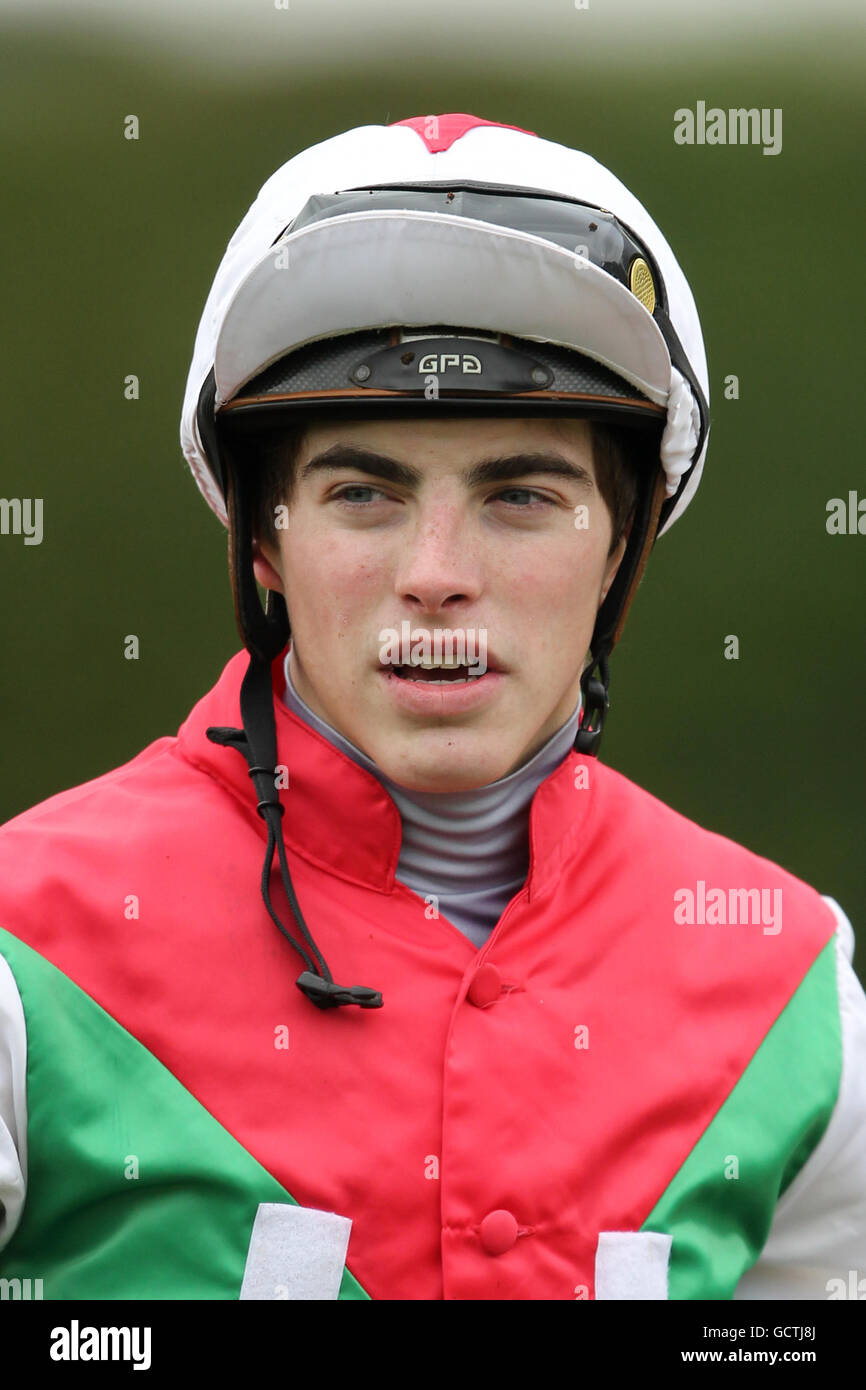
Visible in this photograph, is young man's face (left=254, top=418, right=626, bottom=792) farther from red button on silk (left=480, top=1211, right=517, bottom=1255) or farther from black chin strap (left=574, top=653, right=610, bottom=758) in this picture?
red button on silk (left=480, top=1211, right=517, bottom=1255)

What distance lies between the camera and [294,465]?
2.01 meters

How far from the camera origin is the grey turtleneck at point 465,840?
Answer: 6.77 feet

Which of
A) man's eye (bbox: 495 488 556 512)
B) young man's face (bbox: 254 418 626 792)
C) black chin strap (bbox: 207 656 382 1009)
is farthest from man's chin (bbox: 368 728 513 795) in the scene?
man's eye (bbox: 495 488 556 512)

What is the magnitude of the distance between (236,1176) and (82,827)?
47 cm

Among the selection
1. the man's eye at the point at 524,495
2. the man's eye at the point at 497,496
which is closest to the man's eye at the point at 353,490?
the man's eye at the point at 497,496

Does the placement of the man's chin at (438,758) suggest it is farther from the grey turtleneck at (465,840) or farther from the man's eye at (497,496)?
the man's eye at (497,496)

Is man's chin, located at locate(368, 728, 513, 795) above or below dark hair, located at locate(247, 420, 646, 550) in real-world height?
below

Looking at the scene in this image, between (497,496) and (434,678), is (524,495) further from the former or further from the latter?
(434,678)

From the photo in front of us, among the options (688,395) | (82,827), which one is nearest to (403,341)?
(688,395)

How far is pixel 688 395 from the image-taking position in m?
2.08

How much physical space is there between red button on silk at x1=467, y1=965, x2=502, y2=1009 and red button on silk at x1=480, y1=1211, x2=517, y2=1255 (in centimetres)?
25

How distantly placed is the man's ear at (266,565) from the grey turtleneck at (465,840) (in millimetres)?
153

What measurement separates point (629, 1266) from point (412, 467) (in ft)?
3.14

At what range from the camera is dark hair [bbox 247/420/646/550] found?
2037 mm
